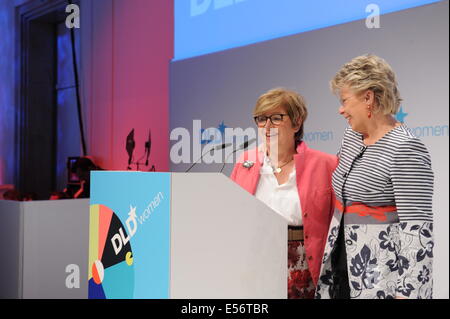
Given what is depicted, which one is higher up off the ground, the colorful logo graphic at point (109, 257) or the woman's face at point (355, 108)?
the woman's face at point (355, 108)

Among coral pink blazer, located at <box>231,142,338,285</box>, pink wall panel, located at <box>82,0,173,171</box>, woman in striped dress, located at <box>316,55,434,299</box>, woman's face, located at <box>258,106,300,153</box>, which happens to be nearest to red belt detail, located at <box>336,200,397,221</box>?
woman in striped dress, located at <box>316,55,434,299</box>

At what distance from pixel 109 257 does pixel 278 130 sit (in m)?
0.76

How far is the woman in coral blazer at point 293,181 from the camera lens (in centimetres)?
158

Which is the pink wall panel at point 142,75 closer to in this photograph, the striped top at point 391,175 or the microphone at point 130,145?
the microphone at point 130,145

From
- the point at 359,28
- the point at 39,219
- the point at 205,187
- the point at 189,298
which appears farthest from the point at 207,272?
the point at 39,219

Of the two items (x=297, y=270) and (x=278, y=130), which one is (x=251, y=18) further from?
(x=297, y=270)

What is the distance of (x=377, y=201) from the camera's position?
1420mm

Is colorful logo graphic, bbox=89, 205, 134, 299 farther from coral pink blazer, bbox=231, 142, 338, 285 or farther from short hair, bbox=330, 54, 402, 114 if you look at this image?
short hair, bbox=330, 54, 402, 114

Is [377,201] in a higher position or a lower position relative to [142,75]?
lower

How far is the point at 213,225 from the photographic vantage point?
1123 mm

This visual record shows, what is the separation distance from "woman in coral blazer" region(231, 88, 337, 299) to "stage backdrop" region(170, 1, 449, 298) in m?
0.62

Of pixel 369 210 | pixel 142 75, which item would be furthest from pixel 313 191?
pixel 142 75

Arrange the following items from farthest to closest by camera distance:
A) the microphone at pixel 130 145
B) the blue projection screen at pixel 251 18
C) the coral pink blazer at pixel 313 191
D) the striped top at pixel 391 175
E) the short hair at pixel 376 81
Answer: the microphone at pixel 130 145
the blue projection screen at pixel 251 18
the coral pink blazer at pixel 313 191
the short hair at pixel 376 81
the striped top at pixel 391 175

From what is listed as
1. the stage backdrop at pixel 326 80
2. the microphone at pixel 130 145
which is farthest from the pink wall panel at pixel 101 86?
the stage backdrop at pixel 326 80
